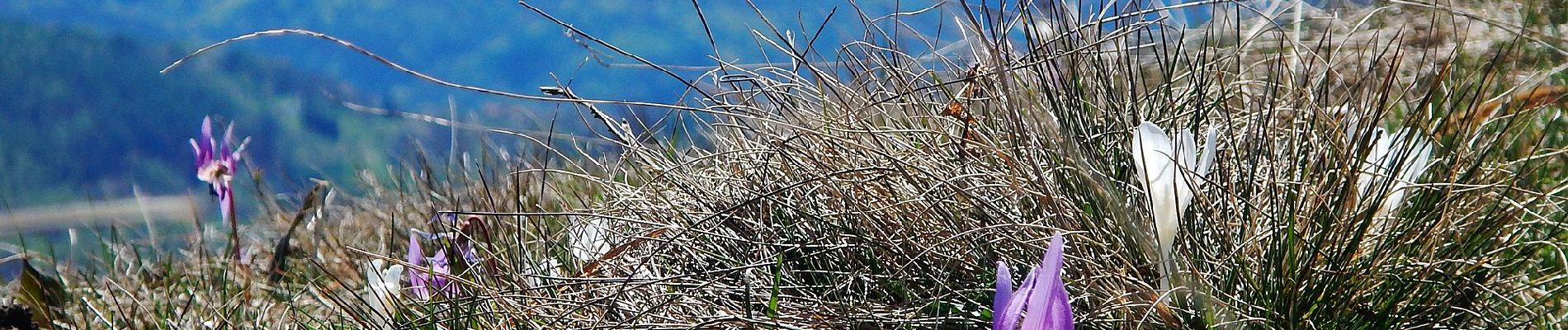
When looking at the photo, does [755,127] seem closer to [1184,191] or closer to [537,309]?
[537,309]

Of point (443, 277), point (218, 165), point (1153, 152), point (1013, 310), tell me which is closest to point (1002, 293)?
point (1013, 310)

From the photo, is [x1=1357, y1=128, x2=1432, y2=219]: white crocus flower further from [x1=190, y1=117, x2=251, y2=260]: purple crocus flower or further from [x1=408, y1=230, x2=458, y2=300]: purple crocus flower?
[x1=190, y1=117, x2=251, y2=260]: purple crocus flower

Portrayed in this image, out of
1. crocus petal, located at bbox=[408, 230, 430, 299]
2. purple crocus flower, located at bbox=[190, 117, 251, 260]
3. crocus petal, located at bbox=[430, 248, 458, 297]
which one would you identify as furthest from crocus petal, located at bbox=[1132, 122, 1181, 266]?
purple crocus flower, located at bbox=[190, 117, 251, 260]

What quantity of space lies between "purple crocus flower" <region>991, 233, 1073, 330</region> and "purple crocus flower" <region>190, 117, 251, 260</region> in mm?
1869

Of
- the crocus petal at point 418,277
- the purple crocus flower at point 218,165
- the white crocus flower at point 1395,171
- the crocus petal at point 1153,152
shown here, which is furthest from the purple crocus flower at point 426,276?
the white crocus flower at point 1395,171

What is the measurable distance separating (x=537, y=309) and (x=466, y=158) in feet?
5.99

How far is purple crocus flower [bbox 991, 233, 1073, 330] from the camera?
1.00 metres

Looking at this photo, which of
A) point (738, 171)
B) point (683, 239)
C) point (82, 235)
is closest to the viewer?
point (683, 239)

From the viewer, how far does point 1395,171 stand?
1.43m

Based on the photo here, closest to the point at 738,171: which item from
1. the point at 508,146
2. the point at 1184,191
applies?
the point at 1184,191

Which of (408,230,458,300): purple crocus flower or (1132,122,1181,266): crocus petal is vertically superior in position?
(1132,122,1181,266): crocus petal

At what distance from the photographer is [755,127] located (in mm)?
1998

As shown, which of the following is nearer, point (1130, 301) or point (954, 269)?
point (1130, 301)

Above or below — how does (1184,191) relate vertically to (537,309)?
above
